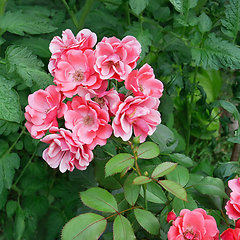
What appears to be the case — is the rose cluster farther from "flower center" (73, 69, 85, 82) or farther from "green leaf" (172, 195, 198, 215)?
"green leaf" (172, 195, 198, 215)

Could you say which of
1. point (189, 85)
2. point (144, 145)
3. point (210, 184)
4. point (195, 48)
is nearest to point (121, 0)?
point (195, 48)

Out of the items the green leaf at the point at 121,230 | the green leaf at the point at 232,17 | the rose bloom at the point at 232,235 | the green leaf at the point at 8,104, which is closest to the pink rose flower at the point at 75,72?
the green leaf at the point at 8,104

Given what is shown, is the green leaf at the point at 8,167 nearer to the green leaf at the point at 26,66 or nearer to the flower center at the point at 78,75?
the green leaf at the point at 26,66

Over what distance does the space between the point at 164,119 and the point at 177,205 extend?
0.76 metres

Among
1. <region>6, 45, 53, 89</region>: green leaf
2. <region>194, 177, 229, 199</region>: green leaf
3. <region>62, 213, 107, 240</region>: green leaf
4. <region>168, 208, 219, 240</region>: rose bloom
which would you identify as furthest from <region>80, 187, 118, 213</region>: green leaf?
<region>6, 45, 53, 89</region>: green leaf

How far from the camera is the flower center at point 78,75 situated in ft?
1.73

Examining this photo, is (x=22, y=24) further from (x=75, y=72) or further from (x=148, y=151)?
(x=148, y=151)

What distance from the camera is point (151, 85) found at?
547mm

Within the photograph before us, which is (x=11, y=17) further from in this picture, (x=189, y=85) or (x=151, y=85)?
(x=189, y=85)

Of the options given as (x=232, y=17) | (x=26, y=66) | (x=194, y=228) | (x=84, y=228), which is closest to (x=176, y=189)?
(x=194, y=228)

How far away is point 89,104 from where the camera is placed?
492 millimetres

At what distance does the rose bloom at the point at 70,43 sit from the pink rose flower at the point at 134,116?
6.4 inches

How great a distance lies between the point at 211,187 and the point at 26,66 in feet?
1.91

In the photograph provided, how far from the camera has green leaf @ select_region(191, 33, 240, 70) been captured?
731 mm
